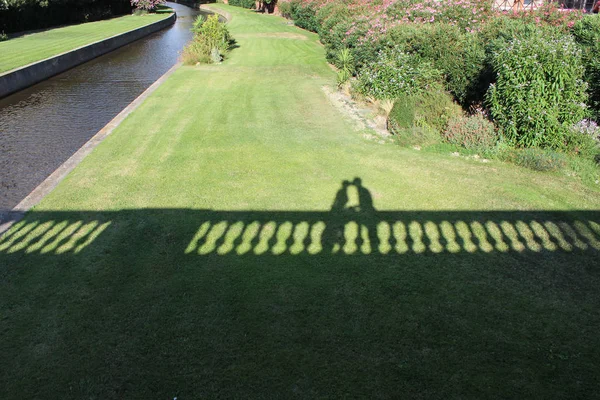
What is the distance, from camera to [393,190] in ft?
23.3

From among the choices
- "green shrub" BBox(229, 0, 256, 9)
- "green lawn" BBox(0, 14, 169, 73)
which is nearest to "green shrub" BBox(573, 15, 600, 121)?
"green lawn" BBox(0, 14, 169, 73)

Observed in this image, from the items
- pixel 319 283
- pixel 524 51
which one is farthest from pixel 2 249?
pixel 524 51

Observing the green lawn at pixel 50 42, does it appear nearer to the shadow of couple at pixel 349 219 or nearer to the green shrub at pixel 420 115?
the green shrub at pixel 420 115

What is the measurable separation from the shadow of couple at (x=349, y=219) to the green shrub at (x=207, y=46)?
14.1m

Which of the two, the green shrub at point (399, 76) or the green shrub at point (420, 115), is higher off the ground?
the green shrub at point (399, 76)

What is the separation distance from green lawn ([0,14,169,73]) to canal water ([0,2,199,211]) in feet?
4.52

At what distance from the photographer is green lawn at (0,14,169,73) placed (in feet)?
61.0

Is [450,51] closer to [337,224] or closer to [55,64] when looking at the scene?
[337,224]

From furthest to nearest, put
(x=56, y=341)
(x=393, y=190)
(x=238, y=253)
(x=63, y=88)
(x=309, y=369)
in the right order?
(x=63, y=88)
(x=393, y=190)
(x=238, y=253)
(x=56, y=341)
(x=309, y=369)

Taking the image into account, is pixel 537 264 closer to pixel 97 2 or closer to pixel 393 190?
pixel 393 190

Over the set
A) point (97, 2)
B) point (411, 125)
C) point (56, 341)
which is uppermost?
point (97, 2)

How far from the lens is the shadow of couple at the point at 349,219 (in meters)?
5.64

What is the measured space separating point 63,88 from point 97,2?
29.3 meters

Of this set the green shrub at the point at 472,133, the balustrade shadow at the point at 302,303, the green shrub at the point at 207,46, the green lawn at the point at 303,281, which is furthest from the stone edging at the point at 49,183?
the green shrub at the point at 207,46
